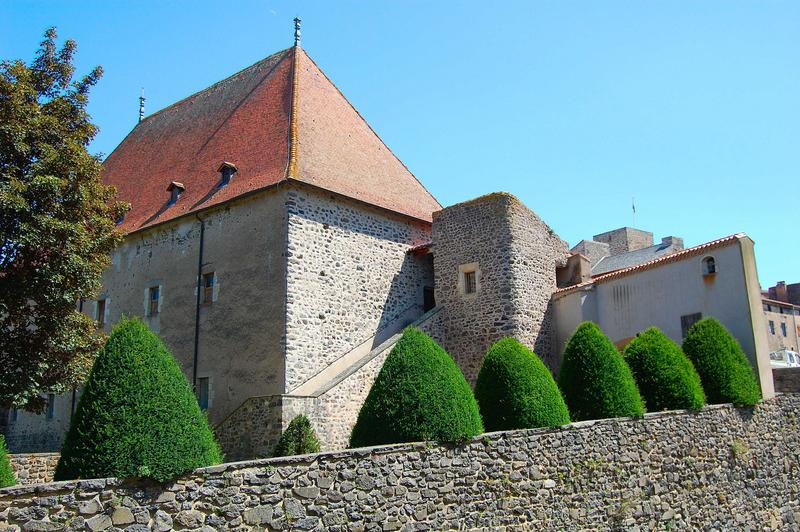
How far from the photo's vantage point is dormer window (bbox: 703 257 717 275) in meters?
16.2

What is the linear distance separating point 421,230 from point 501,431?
11679mm

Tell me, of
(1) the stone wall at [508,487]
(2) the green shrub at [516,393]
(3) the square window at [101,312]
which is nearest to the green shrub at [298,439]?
(2) the green shrub at [516,393]

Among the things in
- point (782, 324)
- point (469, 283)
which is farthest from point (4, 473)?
point (782, 324)

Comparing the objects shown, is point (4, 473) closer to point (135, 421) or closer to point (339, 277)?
point (135, 421)

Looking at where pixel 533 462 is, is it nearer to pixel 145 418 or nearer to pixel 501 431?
pixel 501 431

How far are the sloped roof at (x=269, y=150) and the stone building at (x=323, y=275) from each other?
0.08 metres

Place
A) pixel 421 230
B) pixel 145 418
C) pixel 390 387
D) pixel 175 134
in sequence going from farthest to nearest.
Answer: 1. pixel 175 134
2. pixel 421 230
3. pixel 390 387
4. pixel 145 418

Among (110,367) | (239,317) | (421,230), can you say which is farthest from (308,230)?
(110,367)

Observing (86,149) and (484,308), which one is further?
(484,308)

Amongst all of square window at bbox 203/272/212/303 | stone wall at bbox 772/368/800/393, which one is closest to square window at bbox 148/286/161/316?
square window at bbox 203/272/212/303

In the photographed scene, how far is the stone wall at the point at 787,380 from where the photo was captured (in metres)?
16.9

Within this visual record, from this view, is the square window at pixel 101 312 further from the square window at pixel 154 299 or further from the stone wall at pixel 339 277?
the stone wall at pixel 339 277

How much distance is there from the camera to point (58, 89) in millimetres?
14961

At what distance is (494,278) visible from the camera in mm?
18766
